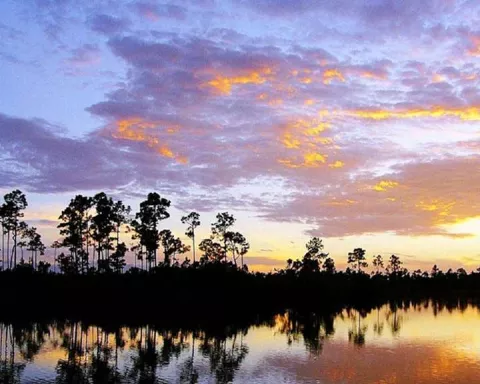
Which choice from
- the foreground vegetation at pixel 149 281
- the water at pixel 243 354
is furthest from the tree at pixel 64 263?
the water at pixel 243 354

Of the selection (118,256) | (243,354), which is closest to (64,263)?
(118,256)

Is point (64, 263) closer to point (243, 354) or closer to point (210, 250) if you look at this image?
point (210, 250)

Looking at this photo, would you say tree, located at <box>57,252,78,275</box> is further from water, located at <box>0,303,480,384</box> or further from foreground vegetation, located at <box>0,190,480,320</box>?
water, located at <box>0,303,480,384</box>

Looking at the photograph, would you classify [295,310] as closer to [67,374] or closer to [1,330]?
[1,330]

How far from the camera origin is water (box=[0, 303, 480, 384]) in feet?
A: 76.7

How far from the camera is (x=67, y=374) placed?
76.6 ft

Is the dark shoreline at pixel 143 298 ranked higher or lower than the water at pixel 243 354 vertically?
higher

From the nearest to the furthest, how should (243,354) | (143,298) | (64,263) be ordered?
(243,354) → (143,298) → (64,263)

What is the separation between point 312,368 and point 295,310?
3656 cm

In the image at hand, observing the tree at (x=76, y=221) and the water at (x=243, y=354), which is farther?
the tree at (x=76, y=221)

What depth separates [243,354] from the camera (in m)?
29.9

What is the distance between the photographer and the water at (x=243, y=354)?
920 inches

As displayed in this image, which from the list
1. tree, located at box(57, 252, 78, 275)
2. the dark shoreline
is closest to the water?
the dark shoreline

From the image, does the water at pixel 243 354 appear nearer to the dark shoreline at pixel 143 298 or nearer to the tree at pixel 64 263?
the dark shoreline at pixel 143 298
